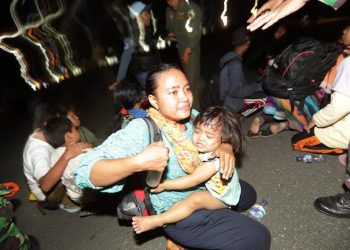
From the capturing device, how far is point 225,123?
2.29 m

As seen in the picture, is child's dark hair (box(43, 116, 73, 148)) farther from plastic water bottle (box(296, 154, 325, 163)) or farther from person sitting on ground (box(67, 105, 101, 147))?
plastic water bottle (box(296, 154, 325, 163))

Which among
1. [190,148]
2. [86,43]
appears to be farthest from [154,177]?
[86,43]

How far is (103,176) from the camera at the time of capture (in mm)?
1661

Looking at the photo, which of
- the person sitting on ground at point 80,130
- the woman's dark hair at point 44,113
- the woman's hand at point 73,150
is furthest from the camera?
the person sitting on ground at point 80,130

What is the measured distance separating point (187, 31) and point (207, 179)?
3.83 metres

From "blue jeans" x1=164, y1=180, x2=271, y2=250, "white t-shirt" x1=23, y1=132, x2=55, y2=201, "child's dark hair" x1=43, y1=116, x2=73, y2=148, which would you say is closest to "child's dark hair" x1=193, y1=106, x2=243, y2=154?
"blue jeans" x1=164, y1=180, x2=271, y2=250

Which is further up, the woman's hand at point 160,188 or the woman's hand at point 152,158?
the woman's hand at point 152,158

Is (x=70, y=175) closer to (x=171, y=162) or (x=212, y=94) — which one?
(x=171, y=162)

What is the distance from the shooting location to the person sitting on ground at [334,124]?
2.68m

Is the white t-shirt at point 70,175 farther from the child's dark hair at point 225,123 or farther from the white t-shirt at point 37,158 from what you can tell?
the child's dark hair at point 225,123

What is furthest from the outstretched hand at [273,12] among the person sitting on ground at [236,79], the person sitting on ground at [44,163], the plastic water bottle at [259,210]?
the person sitting on ground at [44,163]

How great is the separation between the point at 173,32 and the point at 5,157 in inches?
165

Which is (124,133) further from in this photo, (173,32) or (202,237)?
(173,32)

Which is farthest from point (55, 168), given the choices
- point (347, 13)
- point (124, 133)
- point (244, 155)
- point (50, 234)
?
point (347, 13)
